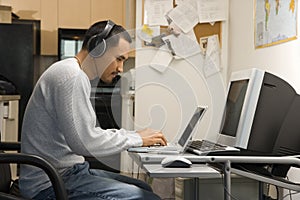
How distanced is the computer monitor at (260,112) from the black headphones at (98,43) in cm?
64

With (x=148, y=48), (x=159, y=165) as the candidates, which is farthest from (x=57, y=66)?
(x=148, y=48)

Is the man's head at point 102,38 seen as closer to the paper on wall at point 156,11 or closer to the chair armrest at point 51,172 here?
the chair armrest at point 51,172

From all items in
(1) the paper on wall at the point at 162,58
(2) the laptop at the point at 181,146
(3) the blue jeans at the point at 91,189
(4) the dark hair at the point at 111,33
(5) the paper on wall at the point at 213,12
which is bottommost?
(3) the blue jeans at the point at 91,189

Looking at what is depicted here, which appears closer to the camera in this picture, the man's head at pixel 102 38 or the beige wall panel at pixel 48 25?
the man's head at pixel 102 38

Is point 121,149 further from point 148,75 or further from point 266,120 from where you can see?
point 148,75

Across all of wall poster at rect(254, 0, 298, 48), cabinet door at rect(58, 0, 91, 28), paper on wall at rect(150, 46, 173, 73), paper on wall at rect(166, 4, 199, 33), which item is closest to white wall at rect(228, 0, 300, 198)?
wall poster at rect(254, 0, 298, 48)

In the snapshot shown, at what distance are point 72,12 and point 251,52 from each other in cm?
245

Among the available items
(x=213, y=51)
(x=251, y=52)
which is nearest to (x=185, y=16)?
(x=213, y=51)

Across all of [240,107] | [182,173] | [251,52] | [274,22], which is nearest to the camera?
[182,173]

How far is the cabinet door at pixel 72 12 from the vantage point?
4996 millimetres

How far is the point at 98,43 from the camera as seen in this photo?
5.87ft

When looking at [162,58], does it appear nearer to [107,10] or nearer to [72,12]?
[107,10]

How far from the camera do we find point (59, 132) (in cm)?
168

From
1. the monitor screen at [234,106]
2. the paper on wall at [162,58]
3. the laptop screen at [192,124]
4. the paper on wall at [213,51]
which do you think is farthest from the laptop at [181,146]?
the paper on wall at [213,51]
